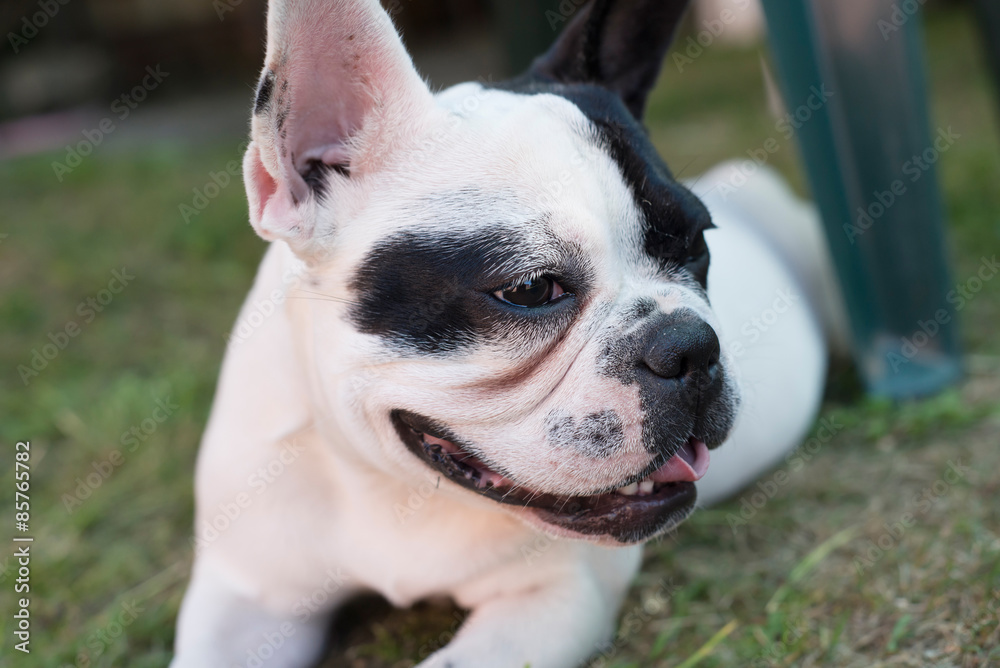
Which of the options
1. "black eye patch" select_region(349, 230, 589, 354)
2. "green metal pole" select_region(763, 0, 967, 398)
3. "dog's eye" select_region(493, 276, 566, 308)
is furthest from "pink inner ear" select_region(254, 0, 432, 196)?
"green metal pole" select_region(763, 0, 967, 398)

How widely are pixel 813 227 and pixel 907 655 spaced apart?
7.28 feet

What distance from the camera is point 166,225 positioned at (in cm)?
568

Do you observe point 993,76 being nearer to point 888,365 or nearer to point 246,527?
point 888,365

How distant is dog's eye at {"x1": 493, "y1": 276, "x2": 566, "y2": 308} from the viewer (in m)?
1.75

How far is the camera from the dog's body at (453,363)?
176 centimetres

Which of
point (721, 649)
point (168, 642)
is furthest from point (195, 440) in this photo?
point (721, 649)
